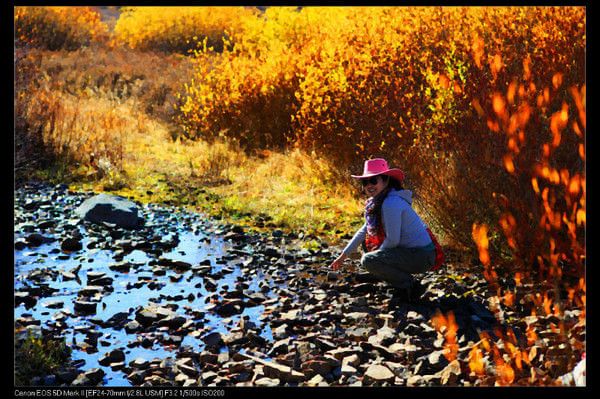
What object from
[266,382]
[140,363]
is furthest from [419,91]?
[140,363]

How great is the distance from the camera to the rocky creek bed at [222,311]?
4.55 meters

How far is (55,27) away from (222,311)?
2201cm

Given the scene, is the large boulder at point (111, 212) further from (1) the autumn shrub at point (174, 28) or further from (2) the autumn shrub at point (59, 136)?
(1) the autumn shrub at point (174, 28)

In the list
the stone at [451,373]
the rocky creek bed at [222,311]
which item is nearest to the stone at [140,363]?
the rocky creek bed at [222,311]

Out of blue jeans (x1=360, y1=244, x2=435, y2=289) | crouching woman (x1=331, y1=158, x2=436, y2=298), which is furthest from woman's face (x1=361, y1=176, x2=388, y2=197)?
blue jeans (x1=360, y1=244, x2=435, y2=289)

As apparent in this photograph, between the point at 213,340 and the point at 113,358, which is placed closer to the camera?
the point at 113,358

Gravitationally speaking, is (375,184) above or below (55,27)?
below

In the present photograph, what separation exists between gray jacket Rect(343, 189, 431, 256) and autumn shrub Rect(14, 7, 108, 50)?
66.2 feet

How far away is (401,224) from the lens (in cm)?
577

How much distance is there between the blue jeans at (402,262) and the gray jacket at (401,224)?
5 centimetres

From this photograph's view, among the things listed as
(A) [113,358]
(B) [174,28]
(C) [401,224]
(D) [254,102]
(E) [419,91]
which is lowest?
(A) [113,358]

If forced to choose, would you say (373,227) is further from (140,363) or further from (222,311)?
(140,363)

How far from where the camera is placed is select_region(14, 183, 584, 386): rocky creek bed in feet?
14.9
